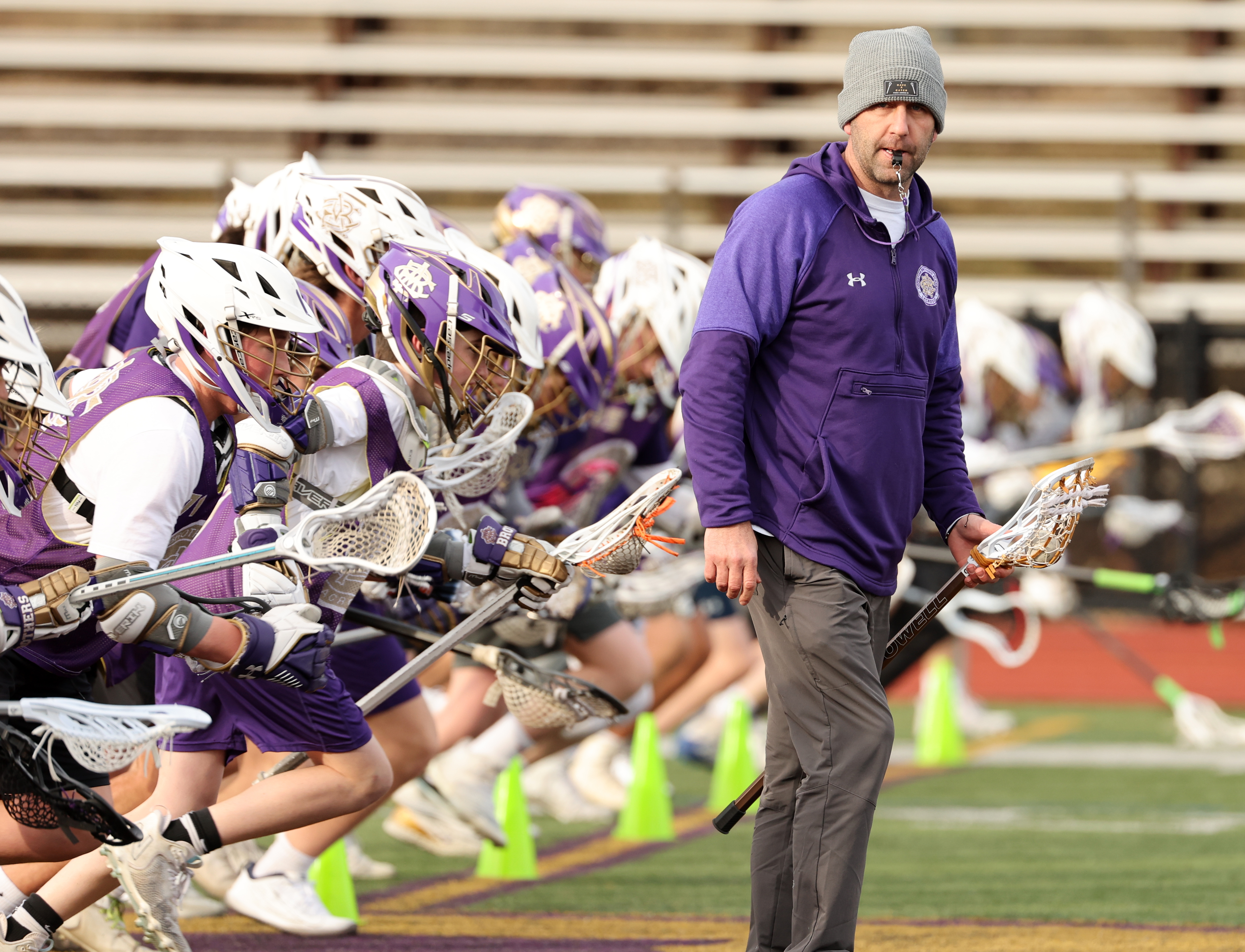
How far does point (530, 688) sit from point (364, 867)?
1657 mm

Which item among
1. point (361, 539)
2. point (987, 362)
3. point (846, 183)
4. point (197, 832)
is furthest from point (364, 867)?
point (987, 362)

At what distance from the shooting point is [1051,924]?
5223 mm

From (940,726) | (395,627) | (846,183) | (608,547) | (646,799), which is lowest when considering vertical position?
(940,726)

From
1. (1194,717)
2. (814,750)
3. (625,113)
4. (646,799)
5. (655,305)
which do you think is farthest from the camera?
(625,113)

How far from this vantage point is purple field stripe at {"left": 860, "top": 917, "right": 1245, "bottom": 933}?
5102 millimetres

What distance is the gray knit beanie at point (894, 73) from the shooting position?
3.86m

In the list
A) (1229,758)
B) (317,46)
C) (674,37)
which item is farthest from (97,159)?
(1229,758)

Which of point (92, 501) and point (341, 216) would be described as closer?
point (92, 501)

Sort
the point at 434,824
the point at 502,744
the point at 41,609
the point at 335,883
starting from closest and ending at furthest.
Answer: the point at 41,609
the point at 335,883
the point at 502,744
the point at 434,824

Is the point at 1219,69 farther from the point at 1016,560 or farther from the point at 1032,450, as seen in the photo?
the point at 1016,560

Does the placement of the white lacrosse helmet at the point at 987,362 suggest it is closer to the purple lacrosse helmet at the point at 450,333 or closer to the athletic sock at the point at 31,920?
the purple lacrosse helmet at the point at 450,333

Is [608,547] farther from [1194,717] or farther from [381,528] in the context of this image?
[1194,717]

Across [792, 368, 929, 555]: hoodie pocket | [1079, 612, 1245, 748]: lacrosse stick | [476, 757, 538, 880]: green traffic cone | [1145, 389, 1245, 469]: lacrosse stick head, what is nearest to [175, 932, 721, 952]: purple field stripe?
[476, 757, 538, 880]: green traffic cone

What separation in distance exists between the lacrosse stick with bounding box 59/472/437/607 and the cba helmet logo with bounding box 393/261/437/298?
3.00 ft
